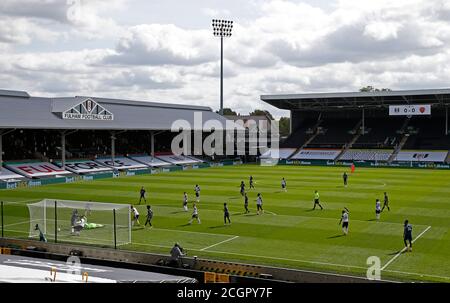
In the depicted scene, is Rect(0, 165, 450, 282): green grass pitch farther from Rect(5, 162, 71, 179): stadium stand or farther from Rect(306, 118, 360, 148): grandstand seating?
Rect(306, 118, 360, 148): grandstand seating

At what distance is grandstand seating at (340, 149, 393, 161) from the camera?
242ft

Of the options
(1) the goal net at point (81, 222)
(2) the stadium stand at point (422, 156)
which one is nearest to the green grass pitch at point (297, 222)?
(1) the goal net at point (81, 222)

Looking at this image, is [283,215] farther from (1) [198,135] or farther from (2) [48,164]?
(1) [198,135]

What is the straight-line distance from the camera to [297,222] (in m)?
28.4

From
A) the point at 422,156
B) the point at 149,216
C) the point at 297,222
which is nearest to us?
the point at 149,216

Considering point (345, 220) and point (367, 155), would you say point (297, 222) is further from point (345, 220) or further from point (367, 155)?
point (367, 155)

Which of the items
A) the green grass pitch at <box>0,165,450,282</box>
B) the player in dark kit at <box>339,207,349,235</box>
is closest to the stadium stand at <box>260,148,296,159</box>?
the green grass pitch at <box>0,165,450,282</box>

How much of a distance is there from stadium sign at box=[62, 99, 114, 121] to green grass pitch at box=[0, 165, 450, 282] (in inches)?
412

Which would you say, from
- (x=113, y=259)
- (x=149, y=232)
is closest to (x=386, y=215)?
(x=149, y=232)

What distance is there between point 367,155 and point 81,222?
57202mm

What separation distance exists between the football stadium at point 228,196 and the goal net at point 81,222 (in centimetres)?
9

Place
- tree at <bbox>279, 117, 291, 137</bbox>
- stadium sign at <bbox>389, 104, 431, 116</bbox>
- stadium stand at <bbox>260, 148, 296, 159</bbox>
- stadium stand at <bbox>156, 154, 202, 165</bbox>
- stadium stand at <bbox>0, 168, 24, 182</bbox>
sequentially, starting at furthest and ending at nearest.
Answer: tree at <bbox>279, 117, 291, 137</bbox>, stadium stand at <bbox>260, 148, 296, 159</bbox>, stadium stand at <bbox>156, 154, 202, 165</bbox>, stadium sign at <bbox>389, 104, 431, 116</bbox>, stadium stand at <bbox>0, 168, 24, 182</bbox>

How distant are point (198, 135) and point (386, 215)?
53.1 m

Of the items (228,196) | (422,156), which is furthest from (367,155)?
(228,196)
